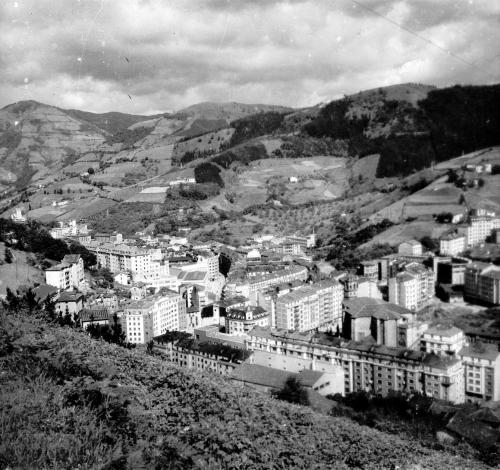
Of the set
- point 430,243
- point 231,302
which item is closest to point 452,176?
point 430,243

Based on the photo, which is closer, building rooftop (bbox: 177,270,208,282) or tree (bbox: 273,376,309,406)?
tree (bbox: 273,376,309,406)

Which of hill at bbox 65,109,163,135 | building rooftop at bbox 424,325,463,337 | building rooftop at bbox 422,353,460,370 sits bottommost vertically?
building rooftop at bbox 422,353,460,370

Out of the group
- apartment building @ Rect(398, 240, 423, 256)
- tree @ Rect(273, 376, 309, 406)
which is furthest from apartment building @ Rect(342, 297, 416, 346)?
apartment building @ Rect(398, 240, 423, 256)

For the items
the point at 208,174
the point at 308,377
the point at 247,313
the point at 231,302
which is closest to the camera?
the point at 308,377

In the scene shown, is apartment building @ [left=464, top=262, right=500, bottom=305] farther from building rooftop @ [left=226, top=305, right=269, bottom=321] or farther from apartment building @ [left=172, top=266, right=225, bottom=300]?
apartment building @ [left=172, top=266, right=225, bottom=300]

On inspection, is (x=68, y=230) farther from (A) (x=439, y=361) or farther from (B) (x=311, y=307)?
(A) (x=439, y=361)

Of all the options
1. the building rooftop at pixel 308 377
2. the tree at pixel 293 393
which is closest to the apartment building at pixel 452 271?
the building rooftop at pixel 308 377

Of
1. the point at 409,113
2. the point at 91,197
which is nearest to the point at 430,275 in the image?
the point at 91,197

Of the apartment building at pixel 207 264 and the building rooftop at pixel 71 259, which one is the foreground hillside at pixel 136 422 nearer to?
the building rooftop at pixel 71 259
